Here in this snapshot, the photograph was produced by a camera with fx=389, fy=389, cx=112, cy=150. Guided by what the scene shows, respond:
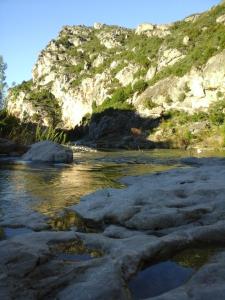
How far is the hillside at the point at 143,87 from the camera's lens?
285 ft

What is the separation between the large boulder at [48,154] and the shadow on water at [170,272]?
23853 millimetres

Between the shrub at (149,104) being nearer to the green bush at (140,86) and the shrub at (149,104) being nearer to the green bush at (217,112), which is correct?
the green bush at (140,86)

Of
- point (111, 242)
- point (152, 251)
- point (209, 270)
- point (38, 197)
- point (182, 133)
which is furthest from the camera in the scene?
point (182, 133)

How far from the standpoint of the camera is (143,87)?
12000cm

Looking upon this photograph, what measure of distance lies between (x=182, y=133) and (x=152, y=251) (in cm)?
7481

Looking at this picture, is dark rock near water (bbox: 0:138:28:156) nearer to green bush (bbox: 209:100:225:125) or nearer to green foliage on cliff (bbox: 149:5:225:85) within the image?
green bush (bbox: 209:100:225:125)

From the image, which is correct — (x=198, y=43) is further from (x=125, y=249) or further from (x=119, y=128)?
(x=125, y=249)

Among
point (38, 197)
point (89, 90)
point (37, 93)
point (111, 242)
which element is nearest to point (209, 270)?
point (111, 242)

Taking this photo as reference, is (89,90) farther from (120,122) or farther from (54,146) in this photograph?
(54,146)

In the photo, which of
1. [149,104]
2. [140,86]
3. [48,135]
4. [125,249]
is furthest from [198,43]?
[125,249]

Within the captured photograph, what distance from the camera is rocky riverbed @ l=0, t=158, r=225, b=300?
5.19 meters

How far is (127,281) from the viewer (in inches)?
226

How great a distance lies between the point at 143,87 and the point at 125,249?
116m

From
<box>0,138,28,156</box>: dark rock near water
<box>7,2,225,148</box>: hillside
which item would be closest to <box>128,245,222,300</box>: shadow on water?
<box>0,138,28,156</box>: dark rock near water
